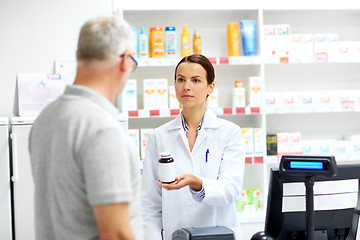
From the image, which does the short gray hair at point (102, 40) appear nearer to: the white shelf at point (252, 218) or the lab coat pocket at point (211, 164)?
the lab coat pocket at point (211, 164)

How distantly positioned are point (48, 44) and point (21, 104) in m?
0.62

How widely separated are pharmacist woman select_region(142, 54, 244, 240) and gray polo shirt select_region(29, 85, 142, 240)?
0.93 m

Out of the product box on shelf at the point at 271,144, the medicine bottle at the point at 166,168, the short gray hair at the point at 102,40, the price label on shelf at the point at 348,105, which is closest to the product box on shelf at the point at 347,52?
the price label on shelf at the point at 348,105

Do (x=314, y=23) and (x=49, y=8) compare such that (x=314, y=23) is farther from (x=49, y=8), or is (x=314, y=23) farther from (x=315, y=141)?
(x=49, y=8)

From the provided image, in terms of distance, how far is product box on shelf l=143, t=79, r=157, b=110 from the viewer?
12.6 feet

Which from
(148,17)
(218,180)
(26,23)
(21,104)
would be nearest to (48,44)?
(26,23)

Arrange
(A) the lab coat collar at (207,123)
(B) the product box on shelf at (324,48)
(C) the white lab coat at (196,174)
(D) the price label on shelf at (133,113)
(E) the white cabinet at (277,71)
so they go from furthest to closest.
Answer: (E) the white cabinet at (277,71)
(B) the product box on shelf at (324,48)
(D) the price label on shelf at (133,113)
(A) the lab coat collar at (207,123)
(C) the white lab coat at (196,174)

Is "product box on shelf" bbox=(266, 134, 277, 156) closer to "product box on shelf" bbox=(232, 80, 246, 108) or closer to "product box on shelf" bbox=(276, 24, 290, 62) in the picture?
"product box on shelf" bbox=(232, 80, 246, 108)

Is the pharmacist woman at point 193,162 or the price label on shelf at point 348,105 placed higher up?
the price label on shelf at point 348,105

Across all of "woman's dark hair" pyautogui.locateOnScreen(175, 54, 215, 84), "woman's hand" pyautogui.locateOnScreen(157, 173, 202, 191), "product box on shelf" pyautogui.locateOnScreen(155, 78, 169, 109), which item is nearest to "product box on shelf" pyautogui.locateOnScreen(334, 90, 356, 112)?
"product box on shelf" pyautogui.locateOnScreen(155, 78, 169, 109)

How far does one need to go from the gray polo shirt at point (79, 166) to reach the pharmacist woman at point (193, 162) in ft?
3.04

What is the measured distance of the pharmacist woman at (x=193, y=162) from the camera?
225cm

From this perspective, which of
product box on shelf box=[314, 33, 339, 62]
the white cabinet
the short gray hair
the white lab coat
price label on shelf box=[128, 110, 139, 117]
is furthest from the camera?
the white cabinet

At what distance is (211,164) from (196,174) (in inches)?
3.6
